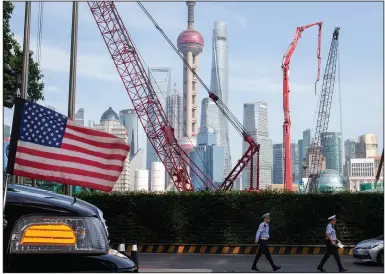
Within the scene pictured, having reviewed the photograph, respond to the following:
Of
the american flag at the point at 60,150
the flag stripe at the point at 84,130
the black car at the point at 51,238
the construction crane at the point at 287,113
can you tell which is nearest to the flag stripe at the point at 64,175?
the american flag at the point at 60,150

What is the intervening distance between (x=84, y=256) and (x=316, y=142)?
92114 millimetres

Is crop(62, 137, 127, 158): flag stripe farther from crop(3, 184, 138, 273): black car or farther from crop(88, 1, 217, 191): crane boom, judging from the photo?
crop(88, 1, 217, 191): crane boom

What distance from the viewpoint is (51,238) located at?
8.31 feet

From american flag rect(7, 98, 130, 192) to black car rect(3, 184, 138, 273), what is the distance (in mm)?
510

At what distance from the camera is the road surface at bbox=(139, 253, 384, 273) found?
54.2 feet

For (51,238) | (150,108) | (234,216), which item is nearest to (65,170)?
(51,238)

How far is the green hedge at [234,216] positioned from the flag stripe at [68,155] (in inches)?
764

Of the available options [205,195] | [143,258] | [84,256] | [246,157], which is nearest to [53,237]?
[84,256]

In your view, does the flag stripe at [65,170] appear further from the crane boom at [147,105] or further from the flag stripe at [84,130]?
the crane boom at [147,105]

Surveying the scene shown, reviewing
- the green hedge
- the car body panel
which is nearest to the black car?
the car body panel

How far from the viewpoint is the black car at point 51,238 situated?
98.1 inches

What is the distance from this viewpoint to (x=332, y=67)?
88625 millimetres

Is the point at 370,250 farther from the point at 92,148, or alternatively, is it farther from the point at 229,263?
the point at 92,148

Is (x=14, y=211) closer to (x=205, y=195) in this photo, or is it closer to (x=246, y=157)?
(x=205, y=195)
